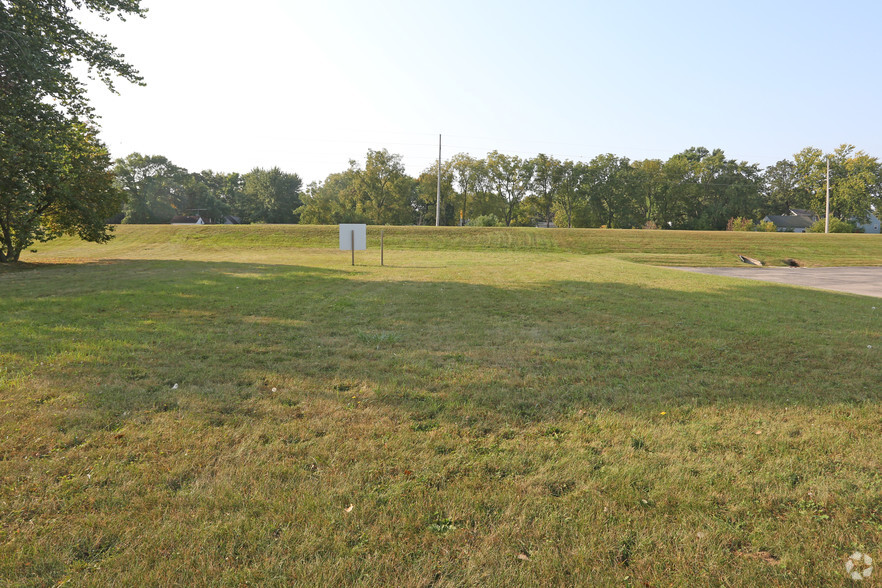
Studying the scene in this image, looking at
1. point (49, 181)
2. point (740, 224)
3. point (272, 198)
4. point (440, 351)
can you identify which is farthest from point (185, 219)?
point (440, 351)

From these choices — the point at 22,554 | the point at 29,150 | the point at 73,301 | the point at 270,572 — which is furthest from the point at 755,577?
the point at 29,150

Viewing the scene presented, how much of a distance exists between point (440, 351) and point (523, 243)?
34.2 m

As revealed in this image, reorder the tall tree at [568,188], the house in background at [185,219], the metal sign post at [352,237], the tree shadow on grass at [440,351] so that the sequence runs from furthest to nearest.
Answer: the house in background at [185,219] < the tall tree at [568,188] < the metal sign post at [352,237] < the tree shadow on grass at [440,351]

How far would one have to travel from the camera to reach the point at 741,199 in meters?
74.1

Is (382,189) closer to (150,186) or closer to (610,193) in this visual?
(610,193)

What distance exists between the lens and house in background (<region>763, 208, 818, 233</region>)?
75.6 meters

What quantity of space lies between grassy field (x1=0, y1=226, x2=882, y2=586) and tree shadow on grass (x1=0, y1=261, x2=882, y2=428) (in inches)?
2.0

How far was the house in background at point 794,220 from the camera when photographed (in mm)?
75625

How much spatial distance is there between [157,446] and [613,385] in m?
4.46

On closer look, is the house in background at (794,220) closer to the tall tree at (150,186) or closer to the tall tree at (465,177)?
the tall tree at (465,177)

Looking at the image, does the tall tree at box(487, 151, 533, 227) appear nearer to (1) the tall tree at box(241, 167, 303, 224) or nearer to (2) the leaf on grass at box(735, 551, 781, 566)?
(1) the tall tree at box(241, 167, 303, 224)

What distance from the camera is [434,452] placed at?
351cm

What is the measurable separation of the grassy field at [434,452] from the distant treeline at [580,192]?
6402 centimetres

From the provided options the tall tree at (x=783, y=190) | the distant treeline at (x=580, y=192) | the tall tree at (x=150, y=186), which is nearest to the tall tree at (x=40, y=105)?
the distant treeline at (x=580, y=192)
